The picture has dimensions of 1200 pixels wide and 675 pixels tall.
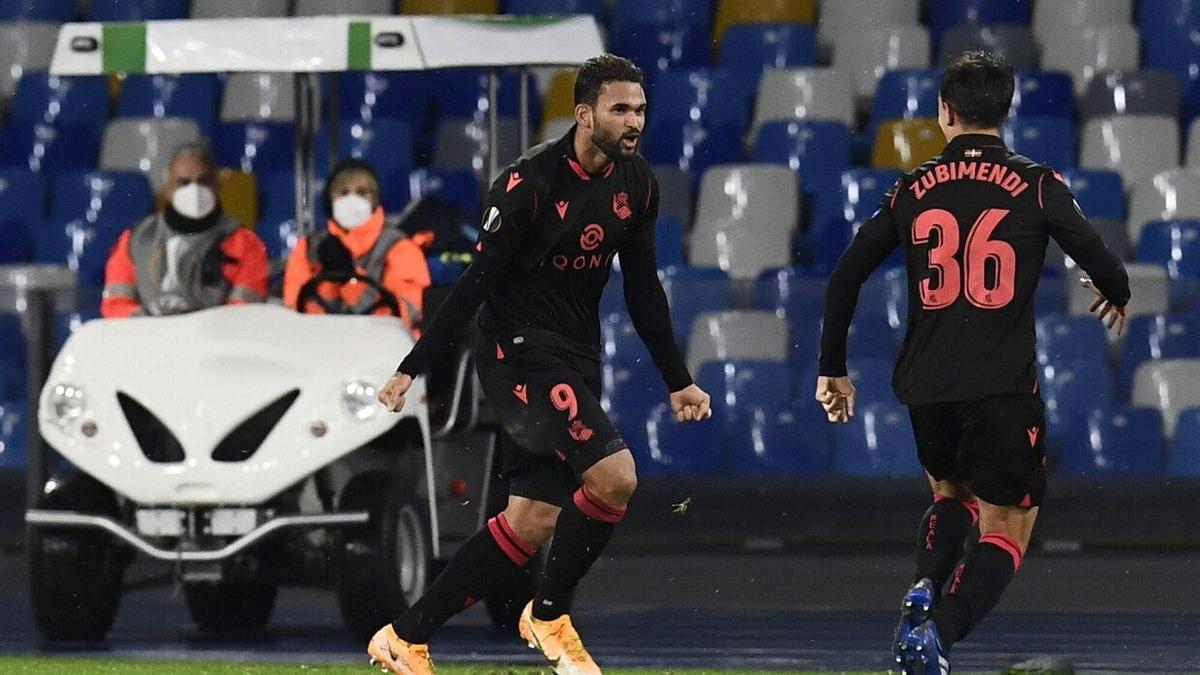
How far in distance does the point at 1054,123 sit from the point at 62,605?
22.5 feet

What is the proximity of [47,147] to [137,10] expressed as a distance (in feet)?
3.92

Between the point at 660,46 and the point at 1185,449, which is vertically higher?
the point at 660,46

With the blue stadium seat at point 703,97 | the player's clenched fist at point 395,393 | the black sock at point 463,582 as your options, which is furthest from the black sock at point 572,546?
the blue stadium seat at point 703,97

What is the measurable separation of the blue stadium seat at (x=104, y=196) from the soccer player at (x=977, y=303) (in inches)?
359

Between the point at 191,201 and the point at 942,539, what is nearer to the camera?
the point at 942,539

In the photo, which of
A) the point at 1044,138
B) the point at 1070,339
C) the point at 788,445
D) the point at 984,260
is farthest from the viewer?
the point at 1044,138

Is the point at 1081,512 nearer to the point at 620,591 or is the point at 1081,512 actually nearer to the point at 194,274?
the point at 620,591

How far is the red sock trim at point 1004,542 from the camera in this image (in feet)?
23.9

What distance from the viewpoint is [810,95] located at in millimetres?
15547

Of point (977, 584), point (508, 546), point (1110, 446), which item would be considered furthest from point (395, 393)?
point (1110, 446)

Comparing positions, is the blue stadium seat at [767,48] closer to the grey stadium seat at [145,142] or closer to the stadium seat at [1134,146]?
the stadium seat at [1134,146]

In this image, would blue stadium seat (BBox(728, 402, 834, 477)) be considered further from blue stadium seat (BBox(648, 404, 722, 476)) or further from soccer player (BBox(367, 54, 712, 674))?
soccer player (BBox(367, 54, 712, 674))

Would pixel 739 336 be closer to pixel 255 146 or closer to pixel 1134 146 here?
pixel 1134 146

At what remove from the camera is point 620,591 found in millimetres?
12320
